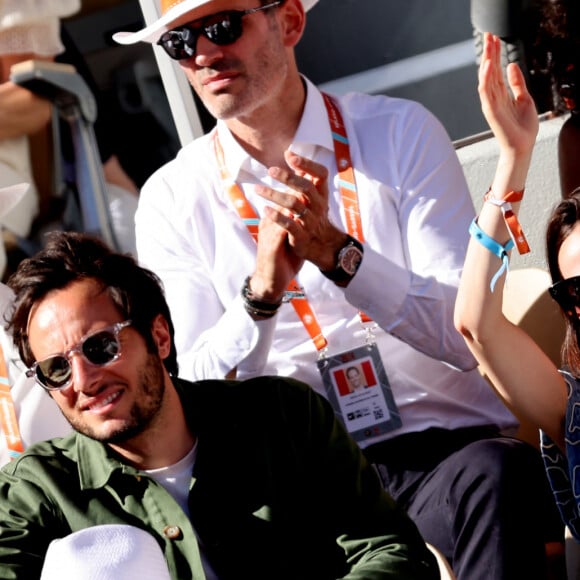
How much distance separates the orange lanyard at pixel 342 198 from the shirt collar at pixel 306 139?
0.02 metres

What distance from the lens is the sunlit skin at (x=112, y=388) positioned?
2545 millimetres

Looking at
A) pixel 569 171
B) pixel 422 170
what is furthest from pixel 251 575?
pixel 569 171

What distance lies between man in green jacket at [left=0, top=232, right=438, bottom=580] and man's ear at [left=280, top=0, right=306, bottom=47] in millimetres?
1290

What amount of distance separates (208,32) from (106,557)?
6.71 feet

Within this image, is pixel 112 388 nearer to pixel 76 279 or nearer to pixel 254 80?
pixel 76 279

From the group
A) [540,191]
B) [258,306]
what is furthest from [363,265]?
[540,191]

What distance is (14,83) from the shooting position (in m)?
4.94

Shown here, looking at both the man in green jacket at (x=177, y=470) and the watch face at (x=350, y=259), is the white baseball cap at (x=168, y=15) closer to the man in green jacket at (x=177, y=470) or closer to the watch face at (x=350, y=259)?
the watch face at (x=350, y=259)

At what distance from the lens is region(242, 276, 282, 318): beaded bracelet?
124 inches

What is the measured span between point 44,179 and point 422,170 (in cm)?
217

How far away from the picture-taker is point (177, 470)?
2619 mm

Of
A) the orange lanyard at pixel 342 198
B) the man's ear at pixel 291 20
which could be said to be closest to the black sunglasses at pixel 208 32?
the man's ear at pixel 291 20

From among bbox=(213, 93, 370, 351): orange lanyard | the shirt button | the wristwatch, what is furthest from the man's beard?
bbox=(213, 93, 370, 351): orange lanyard

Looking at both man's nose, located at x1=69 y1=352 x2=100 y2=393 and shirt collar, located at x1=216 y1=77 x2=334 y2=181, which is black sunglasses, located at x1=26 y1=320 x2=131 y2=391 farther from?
shirt collar, located at x1=216 y1=77 x2=334 y2=181
